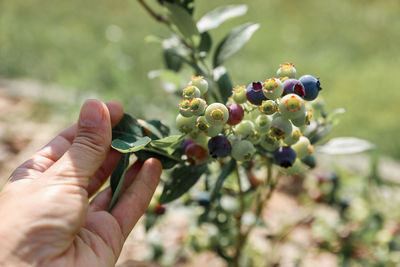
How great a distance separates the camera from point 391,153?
7.86 ft

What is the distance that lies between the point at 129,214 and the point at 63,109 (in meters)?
1.94

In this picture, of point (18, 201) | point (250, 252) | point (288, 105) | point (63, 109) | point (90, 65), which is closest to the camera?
point (288, 105)

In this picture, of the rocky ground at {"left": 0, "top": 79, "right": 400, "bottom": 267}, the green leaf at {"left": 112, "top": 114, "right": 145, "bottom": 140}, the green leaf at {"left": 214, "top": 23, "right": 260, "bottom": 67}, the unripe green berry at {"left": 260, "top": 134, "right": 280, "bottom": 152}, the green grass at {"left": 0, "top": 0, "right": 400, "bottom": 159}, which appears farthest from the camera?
the green grass at {"left": 0, "top": 0, "right": 400, "bottom": 159}

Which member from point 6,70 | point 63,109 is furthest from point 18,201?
point 6,70

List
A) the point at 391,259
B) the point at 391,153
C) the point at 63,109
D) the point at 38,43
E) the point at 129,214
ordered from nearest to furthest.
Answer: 1. the point at 129,214
2. the point at 391,259
3. the point at 391,153
4. the point at 63,109
5. the point at 38,43

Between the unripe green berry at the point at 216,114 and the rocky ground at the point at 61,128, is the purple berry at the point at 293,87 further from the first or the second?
the rocky ground at the point at 61,128

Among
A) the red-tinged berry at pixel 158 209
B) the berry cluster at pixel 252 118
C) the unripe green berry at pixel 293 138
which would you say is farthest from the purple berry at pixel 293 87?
the red-tinged berry at pixel 158 209

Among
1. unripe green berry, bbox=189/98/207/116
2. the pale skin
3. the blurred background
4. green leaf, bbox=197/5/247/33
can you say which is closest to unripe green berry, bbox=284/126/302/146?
unripe green berry, bbox=189/98/207/116

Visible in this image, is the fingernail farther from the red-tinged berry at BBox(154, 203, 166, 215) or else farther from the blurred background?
the blurred background

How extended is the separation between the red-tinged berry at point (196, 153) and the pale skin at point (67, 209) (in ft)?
0.38

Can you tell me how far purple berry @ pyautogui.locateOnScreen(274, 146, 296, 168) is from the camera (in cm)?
84

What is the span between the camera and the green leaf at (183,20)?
953 millimetres

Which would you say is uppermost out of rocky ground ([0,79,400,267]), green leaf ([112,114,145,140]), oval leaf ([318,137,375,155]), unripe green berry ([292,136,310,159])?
green leaf ([112,114,145,140])

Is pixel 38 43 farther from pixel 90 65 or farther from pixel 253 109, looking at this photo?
pixel 253 109
